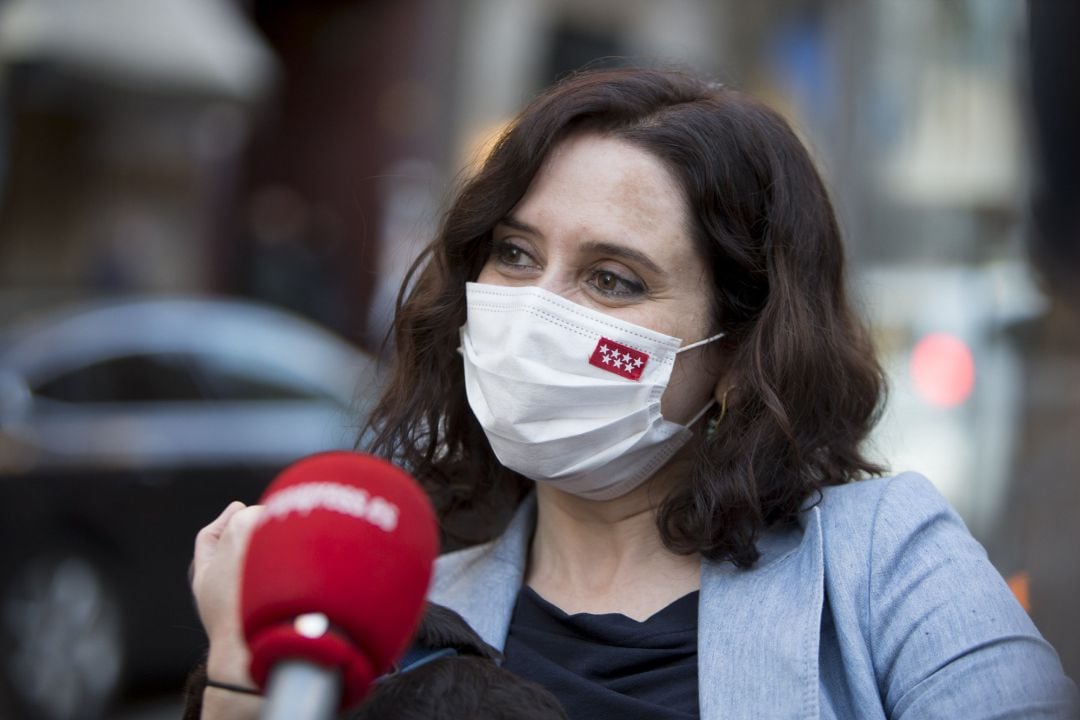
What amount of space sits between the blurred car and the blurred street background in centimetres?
1

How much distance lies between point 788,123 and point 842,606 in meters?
0.98

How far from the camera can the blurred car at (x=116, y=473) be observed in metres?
5.92

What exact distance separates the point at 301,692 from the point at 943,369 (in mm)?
4995

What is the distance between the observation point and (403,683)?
1.79m

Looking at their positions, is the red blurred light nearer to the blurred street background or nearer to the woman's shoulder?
the blurred street background

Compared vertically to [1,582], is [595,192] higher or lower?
higher

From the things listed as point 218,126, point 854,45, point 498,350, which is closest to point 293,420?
point 854,45

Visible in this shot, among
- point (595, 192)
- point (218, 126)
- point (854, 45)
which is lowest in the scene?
point (218, 126)

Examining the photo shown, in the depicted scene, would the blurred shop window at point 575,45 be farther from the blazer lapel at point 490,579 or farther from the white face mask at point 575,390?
the white face mask at point 575,390

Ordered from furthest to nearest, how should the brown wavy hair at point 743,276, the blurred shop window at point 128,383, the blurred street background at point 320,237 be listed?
the blurred shop window at point 128,383, the blurred street background at point 320,237, the brown wavy hair at point 743,276

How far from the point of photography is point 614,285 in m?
2.44

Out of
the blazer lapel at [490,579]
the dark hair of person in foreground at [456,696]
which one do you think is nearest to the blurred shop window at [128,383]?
the blazer lapel at [490,579]

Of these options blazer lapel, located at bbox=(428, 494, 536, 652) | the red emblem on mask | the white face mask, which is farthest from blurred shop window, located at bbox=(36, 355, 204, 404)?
the red emblem on mask

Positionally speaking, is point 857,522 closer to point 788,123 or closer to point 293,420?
point 788,123
